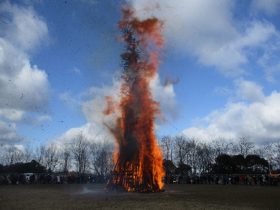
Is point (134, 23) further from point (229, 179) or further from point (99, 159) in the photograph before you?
point (99, 159)

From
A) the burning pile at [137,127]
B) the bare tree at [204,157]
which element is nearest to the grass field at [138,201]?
the burning pile at [137,127]

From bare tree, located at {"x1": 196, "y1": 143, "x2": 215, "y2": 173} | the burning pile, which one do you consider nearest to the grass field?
the burning pile

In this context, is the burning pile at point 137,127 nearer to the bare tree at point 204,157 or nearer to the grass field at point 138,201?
the grass field at point 138,201

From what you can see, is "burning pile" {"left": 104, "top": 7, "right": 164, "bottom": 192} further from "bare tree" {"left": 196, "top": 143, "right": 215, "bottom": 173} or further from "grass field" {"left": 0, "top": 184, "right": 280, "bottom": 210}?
"bare tree" {"left": 196, "top": 143, "right": 215, "bottom": 173}

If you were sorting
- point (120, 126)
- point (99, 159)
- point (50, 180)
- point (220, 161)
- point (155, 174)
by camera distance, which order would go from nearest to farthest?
point (155, 174) → point (120, 126) → point (50, 180) → point (220, 161) → point (99, 159)

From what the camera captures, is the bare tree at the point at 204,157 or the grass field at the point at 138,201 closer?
the grass field at the point at 138,201

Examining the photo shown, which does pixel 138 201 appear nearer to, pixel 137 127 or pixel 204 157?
pixel 137 127

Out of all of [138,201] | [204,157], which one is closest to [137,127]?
[138,201]

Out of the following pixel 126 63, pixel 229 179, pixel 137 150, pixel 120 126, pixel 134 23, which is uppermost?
pixel 134 23

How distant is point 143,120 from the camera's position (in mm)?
35375

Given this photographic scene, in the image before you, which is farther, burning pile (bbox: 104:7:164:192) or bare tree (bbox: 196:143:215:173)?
bare tree (bbox: 196:143:215:173)

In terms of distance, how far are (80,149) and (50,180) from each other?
48.4 metres

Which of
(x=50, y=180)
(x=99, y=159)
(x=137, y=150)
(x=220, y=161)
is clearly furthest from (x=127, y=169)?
(x=99, y=159)

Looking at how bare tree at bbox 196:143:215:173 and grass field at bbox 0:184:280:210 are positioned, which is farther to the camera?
bare tree at bbox 196:143:215:173
